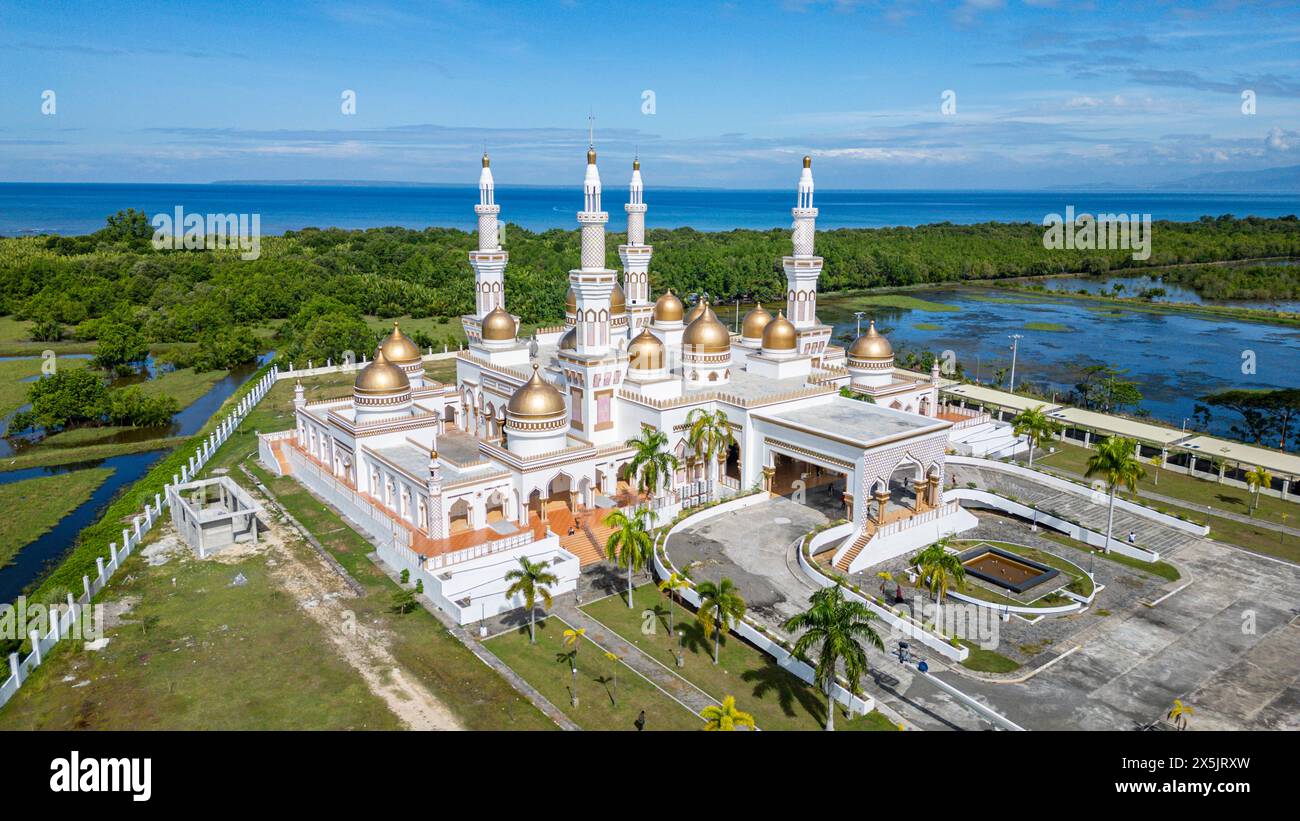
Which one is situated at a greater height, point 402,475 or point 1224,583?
point 402,475

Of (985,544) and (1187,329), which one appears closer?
(985,544)

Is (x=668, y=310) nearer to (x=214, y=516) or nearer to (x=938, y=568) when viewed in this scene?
(x=938, y=568)

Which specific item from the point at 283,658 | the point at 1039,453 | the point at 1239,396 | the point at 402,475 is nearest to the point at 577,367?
the point at 402,475

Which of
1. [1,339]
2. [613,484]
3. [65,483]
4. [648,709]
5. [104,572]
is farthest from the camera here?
[1,339]

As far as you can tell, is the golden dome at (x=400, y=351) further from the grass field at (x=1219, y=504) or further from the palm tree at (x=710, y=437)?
the grass field at (x=1219, y=504)

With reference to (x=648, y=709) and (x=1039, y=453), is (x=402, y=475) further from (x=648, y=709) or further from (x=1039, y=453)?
(x=1039, y=453)

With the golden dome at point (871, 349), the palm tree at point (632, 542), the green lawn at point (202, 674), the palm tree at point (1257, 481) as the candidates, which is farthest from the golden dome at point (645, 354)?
the palm tree at point (1257, 481)
